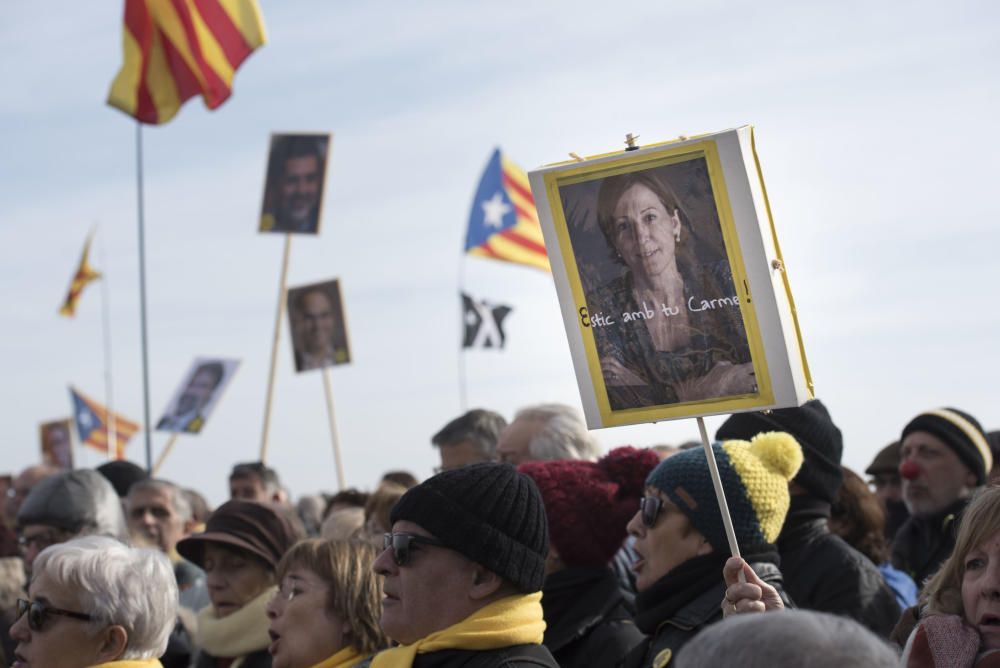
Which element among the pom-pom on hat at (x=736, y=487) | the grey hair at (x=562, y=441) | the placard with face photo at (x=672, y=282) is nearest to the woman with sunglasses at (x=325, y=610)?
the pom-pom on hat at (x=736, y=487)

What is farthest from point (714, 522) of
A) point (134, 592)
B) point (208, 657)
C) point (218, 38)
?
point (218, 38)

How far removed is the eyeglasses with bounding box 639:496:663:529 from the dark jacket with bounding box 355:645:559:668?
34.0 inches

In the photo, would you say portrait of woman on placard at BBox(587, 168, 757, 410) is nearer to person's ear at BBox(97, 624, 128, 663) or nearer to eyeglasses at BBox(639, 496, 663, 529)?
eyeglasses at BBox(639, 496, 663, 529)

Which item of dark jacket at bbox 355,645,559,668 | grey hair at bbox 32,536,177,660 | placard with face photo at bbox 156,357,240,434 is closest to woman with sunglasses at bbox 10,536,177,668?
grey hair at bbox 32,536,177,660

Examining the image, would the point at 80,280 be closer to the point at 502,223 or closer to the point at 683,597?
the point at 502,223

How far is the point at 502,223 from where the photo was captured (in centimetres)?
1673

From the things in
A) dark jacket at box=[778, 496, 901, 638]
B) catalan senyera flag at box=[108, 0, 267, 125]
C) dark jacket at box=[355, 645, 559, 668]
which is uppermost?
catalan senyera flag at box=[108, 0, 267, 125]

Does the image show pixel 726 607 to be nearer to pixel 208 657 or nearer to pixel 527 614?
pixel 527 614

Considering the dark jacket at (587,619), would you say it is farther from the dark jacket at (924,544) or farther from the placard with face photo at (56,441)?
the placard with face photo at (56,441)

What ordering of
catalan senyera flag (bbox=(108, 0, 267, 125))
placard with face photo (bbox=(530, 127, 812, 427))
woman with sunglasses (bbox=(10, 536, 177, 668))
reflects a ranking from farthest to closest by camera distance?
1. catalan senyera flag (bbox=(108, 0, 267, 125))
2. woman with sunglasses (bbox=(10, 536, 177, 668))
3. placard with face photo (bbox=(530, 127, 812, 427))

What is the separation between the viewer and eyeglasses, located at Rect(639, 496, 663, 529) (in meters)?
4.69

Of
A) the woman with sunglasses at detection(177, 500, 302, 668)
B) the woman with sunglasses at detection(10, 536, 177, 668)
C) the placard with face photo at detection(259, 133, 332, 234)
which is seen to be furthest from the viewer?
the placard with face photo at detection(259, 133, 332, 234)

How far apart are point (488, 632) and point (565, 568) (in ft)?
5.09

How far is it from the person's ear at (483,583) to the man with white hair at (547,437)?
213 centimetres
